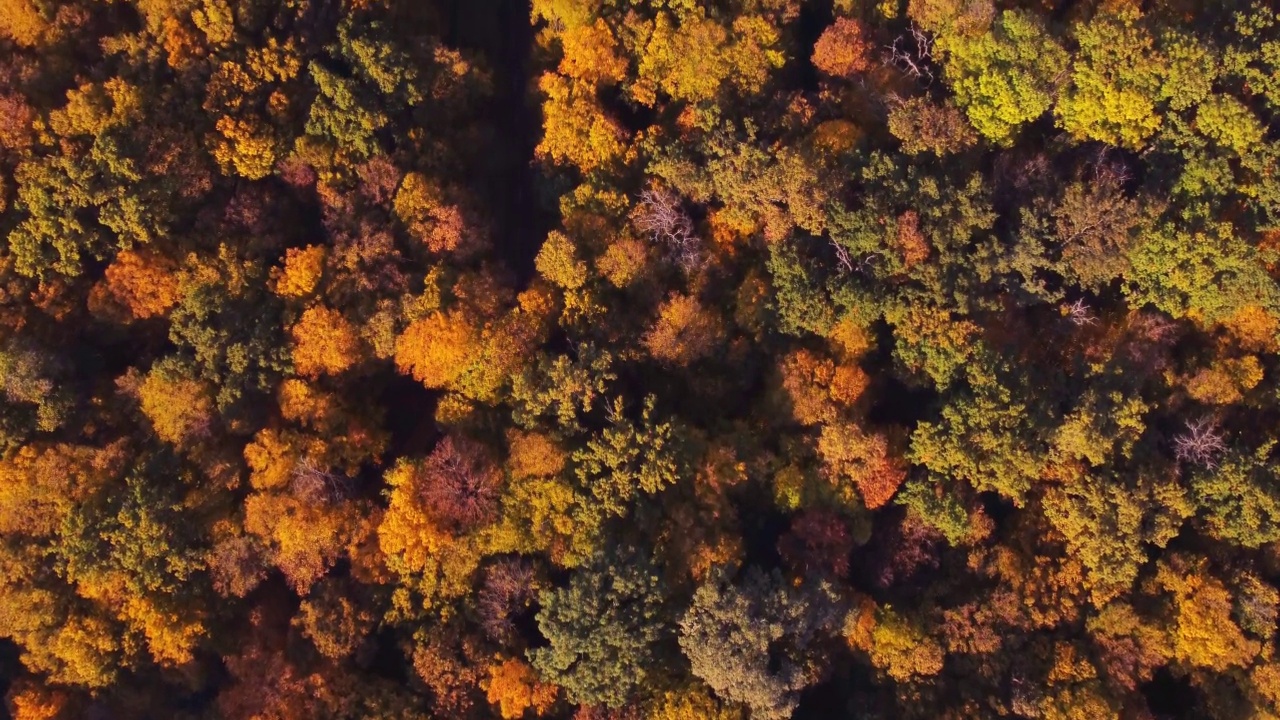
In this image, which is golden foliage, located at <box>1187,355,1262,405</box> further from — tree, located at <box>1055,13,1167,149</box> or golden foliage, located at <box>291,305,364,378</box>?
golden foliage, located at <box>291,305,364,378</box>

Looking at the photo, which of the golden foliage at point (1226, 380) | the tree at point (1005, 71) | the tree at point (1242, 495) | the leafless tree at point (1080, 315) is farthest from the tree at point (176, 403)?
the golden foliage at point (1226, 380)

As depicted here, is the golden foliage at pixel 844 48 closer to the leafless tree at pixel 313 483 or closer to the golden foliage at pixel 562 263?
the golden foliage at pixel 562 263

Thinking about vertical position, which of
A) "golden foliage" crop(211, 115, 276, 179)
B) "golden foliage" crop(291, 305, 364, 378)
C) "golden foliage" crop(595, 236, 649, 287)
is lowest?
"golden foliage" crop(291, 305, 364, 378)

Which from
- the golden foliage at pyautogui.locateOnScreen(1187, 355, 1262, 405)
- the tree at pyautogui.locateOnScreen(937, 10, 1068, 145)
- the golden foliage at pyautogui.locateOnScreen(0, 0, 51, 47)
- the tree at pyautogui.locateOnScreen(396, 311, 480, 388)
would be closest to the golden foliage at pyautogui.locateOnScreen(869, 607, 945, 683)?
the golden foliage at pyautogui.locateOnScreen(1187, 355, 1262, 405)

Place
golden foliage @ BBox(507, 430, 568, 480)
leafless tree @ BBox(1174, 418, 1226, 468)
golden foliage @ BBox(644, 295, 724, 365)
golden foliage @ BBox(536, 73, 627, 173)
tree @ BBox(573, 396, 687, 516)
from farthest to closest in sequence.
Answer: golden foliage @ BBox(536, 73, 627, 173), golden foliage @ BBox(644, 295, 724, 365), leafless tree @ BBox(1174, 418, 1226, 468), golden foliage @ BBox(507, 430, 568, 480), tree @ BBox(573, 396, 687, 516)

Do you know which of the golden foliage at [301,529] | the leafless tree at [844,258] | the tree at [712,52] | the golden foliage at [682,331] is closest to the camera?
the golden foliage at [301,529]

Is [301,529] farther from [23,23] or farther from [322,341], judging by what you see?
[23,23]
